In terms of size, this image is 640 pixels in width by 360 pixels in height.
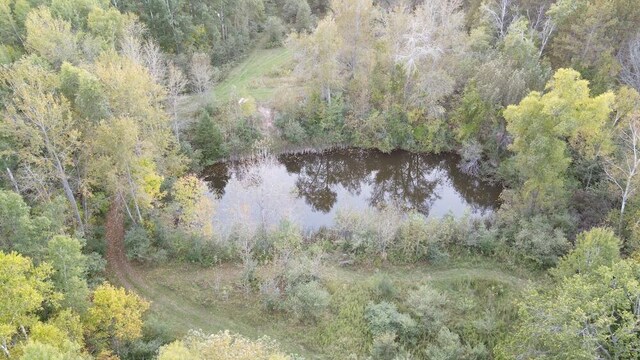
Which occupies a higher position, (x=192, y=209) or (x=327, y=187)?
(x=192, y=209)

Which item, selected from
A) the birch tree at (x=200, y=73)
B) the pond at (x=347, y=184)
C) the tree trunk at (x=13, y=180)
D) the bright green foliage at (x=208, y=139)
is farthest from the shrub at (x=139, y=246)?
the birch tree at (x=200, y=73)

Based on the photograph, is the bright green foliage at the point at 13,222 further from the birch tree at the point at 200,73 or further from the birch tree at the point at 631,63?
the birch tree at the point at 631,63

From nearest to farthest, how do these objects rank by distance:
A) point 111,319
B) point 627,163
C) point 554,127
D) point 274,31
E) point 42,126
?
point 111,319 → point 42,126 → point 627,163 → point 554,127 → point 274,31

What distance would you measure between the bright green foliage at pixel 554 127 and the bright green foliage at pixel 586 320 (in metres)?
10.7

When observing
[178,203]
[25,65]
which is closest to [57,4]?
[25,65]

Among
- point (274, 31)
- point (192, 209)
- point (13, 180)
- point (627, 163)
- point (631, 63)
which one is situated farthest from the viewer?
point (274, 31)

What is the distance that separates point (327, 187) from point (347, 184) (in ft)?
6.42

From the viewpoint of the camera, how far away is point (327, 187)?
44938 mm

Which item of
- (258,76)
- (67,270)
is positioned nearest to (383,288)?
(67,270)

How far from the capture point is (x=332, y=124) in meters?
47.9

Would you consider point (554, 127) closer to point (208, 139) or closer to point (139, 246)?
point (208, 139)

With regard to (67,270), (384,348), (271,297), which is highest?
(67,270)

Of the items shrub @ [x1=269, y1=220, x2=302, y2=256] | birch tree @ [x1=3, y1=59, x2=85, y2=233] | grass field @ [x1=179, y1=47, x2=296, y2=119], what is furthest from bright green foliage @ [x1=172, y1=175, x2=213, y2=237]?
grass field @ [x1=179, y1=47, x2=296, y2=119]

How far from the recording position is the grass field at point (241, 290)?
94.7ft
